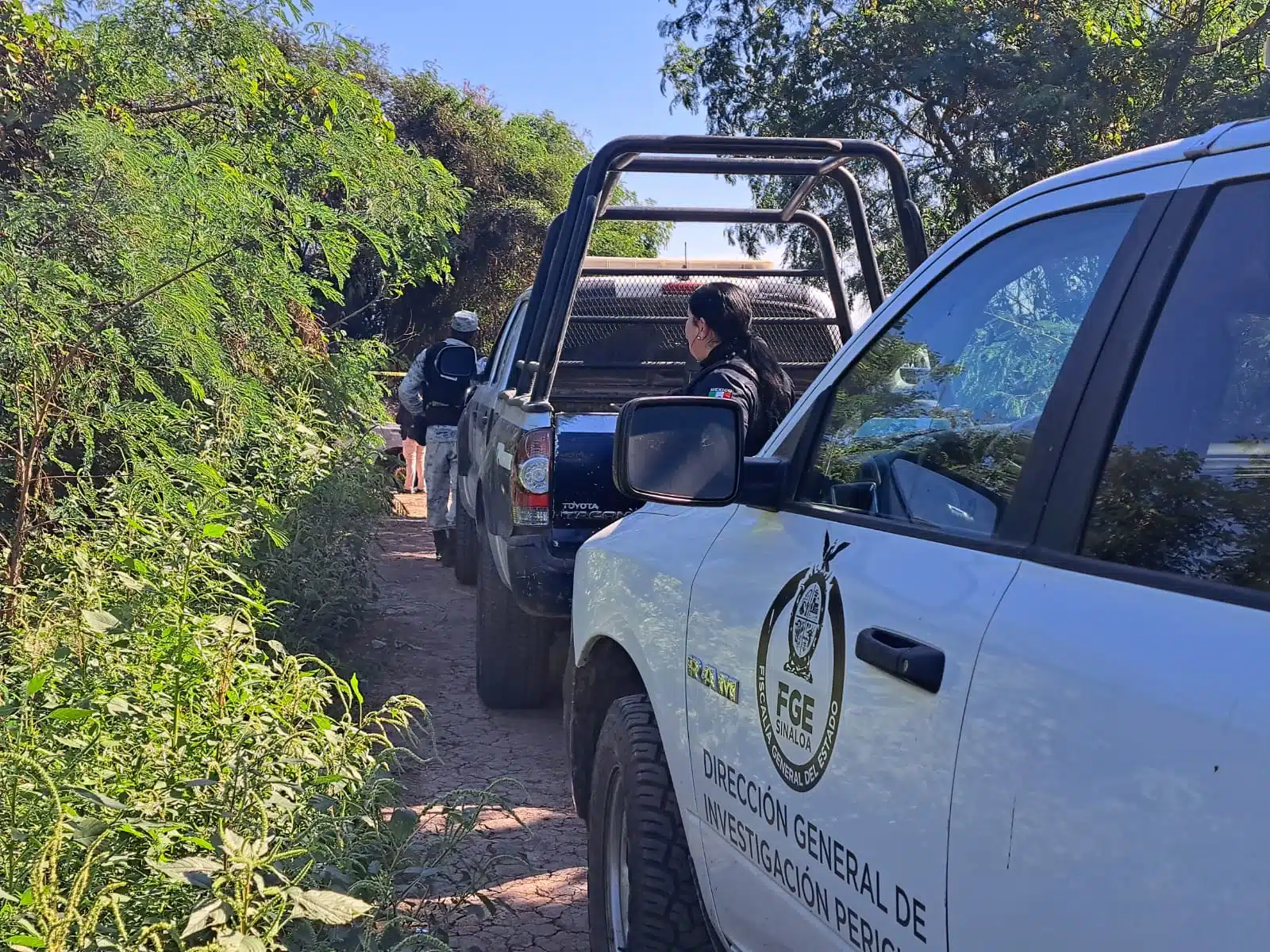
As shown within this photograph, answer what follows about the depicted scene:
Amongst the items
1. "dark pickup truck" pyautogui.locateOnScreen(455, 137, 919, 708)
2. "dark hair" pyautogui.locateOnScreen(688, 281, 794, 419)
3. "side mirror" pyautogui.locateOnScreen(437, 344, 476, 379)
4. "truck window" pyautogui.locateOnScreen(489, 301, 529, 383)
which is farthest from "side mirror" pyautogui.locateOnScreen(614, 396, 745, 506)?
"side mirror" pyautogui.locateOnScreen(437, 344, 476, 379)

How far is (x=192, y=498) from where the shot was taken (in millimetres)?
4988

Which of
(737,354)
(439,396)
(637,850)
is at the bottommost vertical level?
(637,850)

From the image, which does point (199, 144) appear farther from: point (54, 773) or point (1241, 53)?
point (1241, 53)

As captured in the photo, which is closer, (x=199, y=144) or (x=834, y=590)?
(x=834, y=590)

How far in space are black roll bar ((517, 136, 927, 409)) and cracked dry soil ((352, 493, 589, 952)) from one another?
1538mm

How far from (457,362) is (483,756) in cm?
400

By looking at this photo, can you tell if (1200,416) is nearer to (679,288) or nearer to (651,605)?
(651,605)

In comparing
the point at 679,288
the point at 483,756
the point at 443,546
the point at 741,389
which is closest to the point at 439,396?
the point at 443,546

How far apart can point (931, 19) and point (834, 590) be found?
1167 cm

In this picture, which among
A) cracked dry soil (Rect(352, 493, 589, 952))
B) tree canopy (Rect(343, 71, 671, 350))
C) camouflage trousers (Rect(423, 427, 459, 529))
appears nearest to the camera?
cracked dry soil (Rect(352, 493, 589, 952))

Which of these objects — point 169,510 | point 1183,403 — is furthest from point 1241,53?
point 1183,403

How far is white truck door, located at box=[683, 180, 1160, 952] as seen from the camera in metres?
1.66

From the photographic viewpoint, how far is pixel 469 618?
7.71 meters

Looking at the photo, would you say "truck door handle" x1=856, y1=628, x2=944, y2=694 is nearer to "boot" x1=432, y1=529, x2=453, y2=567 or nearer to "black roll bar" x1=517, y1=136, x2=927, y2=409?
"black roll bar" x1=517, y1=136, x2=927, y2=409
